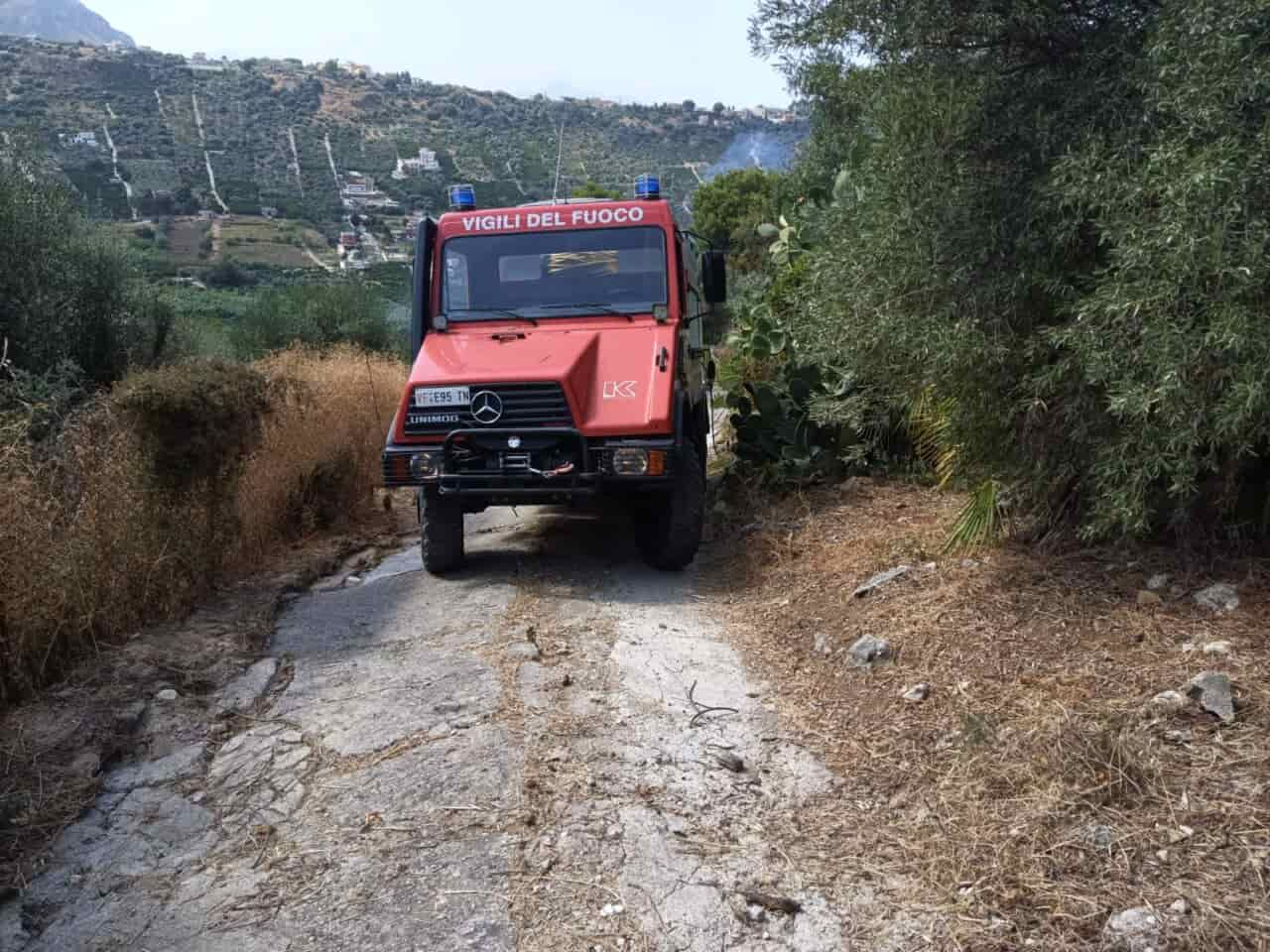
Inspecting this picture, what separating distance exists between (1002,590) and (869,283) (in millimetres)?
1633

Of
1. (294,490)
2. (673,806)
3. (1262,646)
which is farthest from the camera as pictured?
(294,490)

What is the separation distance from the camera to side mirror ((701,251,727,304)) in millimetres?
8477

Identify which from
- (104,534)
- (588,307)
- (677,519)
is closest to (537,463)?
(677,519)

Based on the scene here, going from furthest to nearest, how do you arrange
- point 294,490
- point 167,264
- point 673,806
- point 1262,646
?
point 167,264, point 294,490, point 1262,646, point 673,806

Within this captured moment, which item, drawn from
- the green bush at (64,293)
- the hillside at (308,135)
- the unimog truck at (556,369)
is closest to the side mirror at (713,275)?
the unimog truck at (556,369)

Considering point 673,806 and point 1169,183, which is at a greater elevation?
point 1169,183

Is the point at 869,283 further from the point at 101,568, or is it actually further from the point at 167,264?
the point at 167,264

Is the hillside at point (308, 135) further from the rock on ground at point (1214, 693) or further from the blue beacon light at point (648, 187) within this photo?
the rock on ground at point (1214, 693)

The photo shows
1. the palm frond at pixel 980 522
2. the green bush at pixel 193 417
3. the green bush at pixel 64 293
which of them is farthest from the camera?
the green bush at pixel 64 293

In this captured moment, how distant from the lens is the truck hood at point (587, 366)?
708cm

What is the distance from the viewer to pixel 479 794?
417cm

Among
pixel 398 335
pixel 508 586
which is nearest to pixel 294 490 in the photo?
pixel 508 586

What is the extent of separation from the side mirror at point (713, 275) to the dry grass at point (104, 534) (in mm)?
3569

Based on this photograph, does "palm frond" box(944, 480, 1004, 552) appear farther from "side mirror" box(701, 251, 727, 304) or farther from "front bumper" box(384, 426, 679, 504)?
"side mirror" box(701, 251, 727, 304)
